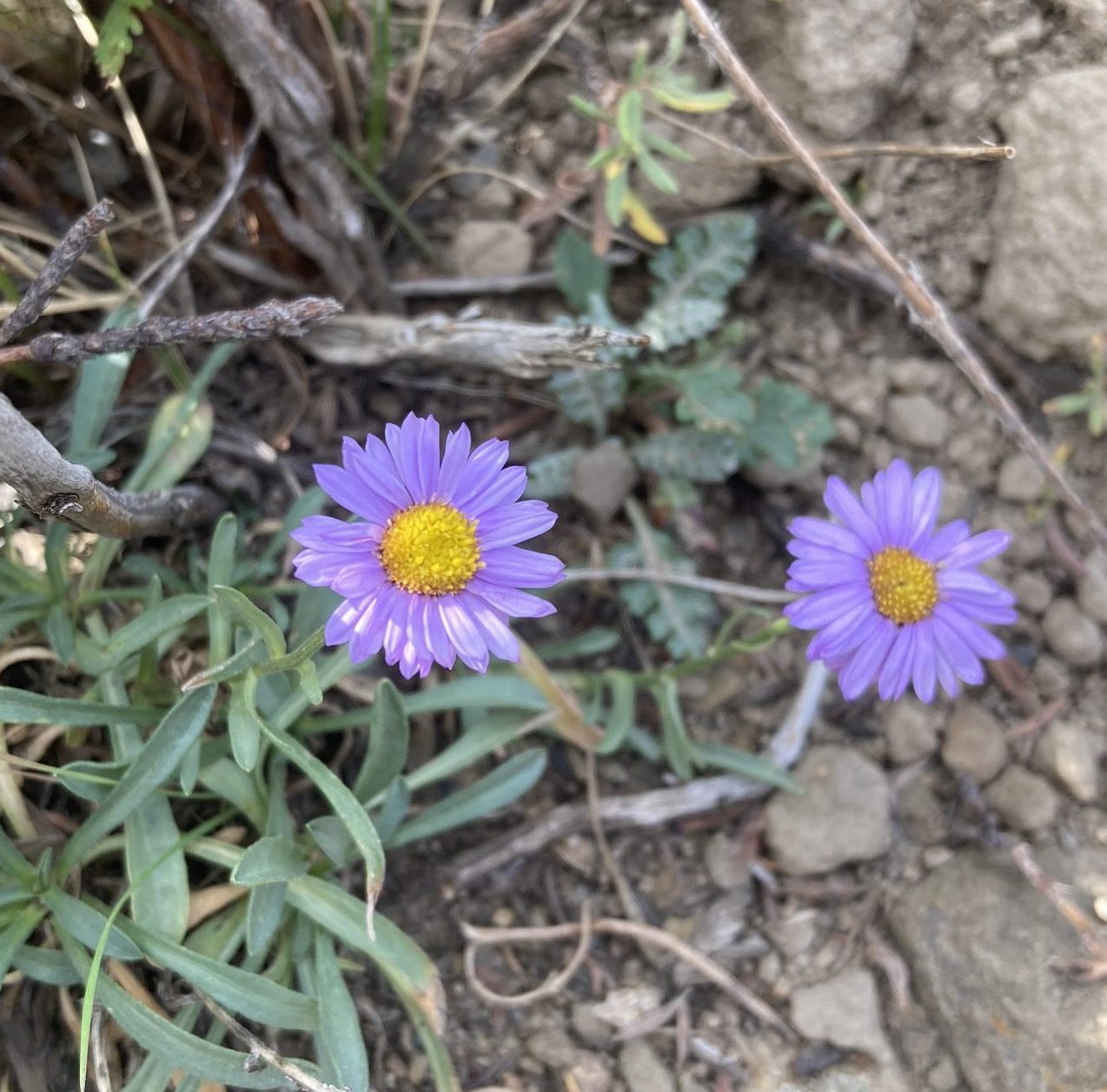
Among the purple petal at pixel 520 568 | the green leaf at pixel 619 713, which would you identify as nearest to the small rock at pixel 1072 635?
the green leaf at pixel 619 713

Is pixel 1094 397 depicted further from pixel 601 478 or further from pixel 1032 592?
pixel 601 478

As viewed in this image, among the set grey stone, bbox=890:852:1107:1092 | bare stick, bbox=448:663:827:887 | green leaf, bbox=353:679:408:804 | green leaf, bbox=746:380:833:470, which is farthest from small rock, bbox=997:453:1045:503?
green leaf, bbox=353:679:408:804

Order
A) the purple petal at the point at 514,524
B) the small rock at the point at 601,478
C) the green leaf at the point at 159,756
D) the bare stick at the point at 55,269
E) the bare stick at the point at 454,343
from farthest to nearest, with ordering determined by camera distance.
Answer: the small rock at the point at 601,478
the bare stick at the point at 454,343
the green leaf at the point at 159,756
the purple petal at the point at 514,524
the bare stick at the point at 55,269

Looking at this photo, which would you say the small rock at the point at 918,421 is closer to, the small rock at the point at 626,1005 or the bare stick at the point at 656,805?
the bare stick at the point at 656,805

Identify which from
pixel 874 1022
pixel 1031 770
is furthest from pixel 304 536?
pixel 1031 770

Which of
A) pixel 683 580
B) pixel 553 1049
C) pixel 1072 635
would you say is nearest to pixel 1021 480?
pixel 1072 635

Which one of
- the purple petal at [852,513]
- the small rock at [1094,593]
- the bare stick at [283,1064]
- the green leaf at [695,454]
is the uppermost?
the green leaf at [695,454]

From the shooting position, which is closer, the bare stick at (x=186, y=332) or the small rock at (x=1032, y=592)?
the bare stick at (x=186, y=332)
